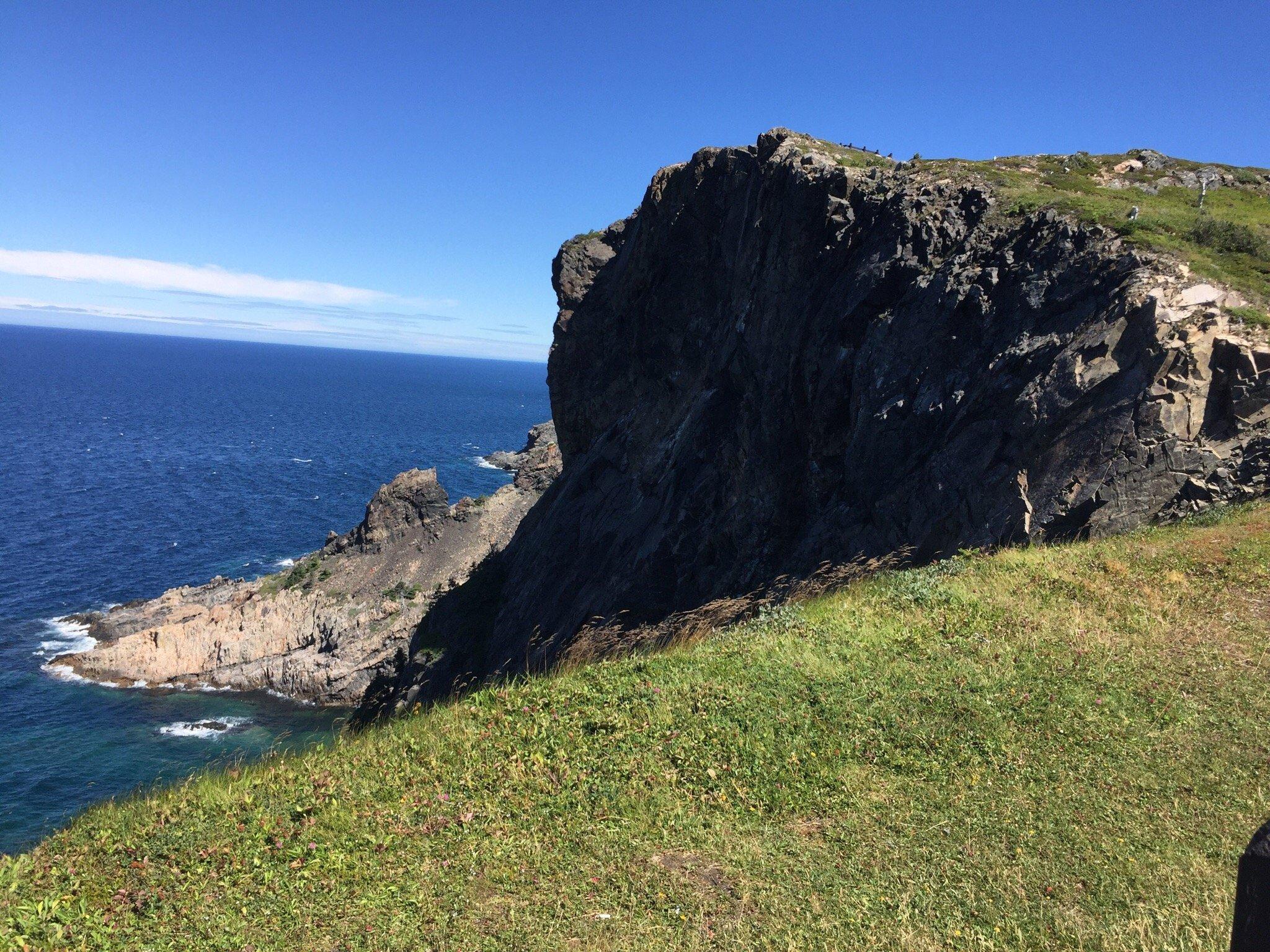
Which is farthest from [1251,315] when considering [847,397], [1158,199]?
[847,397]

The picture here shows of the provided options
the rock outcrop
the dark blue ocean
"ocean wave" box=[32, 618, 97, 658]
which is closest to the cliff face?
the rock outcrop

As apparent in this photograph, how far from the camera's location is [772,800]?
8312mm

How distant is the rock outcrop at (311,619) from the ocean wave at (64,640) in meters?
0.73

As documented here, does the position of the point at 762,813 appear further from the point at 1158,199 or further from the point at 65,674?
the point at 65,674

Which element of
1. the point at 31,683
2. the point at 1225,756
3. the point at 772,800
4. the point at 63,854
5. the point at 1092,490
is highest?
the point at 1092,490

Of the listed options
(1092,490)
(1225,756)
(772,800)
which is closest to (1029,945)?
(772,800)

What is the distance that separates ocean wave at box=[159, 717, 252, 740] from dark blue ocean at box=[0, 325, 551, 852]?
0.52ft

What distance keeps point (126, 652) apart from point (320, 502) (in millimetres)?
44400

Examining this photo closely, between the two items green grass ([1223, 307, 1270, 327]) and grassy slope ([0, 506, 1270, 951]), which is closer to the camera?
grassy slope ([0, 506, 1270, 951])

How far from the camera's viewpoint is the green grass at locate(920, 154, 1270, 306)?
17141 millimetres

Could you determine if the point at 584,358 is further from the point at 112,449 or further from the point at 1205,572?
the point at 112,449

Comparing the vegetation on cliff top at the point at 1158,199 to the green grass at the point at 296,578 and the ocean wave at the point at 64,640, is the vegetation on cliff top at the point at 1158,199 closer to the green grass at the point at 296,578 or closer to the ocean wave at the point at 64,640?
the green grass at the point at 296,578

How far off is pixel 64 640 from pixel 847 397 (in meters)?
60.0

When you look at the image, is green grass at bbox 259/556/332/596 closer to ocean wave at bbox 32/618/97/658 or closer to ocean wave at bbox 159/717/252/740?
ocean wave at bbox 159/717/252/740
